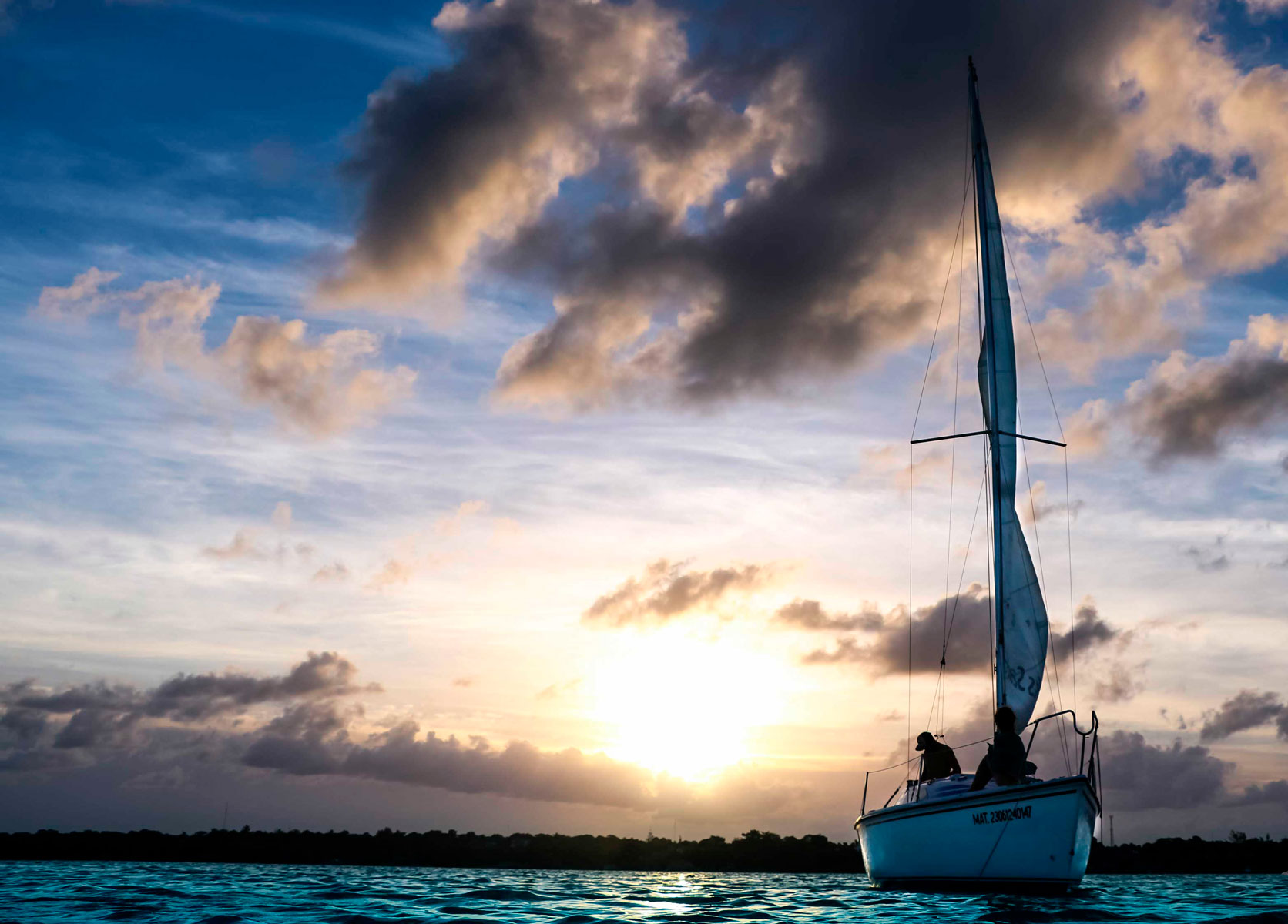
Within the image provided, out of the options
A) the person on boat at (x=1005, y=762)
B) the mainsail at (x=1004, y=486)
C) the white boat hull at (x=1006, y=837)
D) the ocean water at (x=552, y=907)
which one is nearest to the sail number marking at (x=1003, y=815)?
the white boat hull at (x=1006, y=837)

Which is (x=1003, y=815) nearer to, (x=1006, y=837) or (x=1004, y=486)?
(x=1006, y=837)

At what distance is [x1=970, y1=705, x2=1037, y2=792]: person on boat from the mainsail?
3765 millimetres

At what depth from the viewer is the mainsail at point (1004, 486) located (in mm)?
26812

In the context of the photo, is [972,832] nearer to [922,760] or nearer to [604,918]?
[922,760]

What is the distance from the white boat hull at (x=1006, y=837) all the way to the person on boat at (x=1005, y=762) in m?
0.37

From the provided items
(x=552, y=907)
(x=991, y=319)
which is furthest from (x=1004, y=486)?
(x=552, y=907)

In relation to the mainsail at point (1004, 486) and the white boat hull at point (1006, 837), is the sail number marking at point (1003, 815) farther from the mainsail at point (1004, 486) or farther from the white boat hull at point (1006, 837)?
the mainsail at point (1004, 486)

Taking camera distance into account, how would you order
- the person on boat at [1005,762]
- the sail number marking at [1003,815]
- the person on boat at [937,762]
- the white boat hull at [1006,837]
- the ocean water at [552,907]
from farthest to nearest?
the person on boat at [937,762]
the person on boat at [1005,762]
the sail number marking at [1003,815]
the white boat hull at [1006,837]
the ocean water at [552,907]

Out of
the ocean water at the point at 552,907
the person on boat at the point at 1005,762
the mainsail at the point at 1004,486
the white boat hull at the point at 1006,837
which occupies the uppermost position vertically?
the mainsail at the point at 1004,486

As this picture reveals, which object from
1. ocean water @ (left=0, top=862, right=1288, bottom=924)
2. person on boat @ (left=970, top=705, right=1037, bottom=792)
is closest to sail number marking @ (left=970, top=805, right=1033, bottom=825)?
person on boat @ (left=970, top=705, right=1037, bottom=792)

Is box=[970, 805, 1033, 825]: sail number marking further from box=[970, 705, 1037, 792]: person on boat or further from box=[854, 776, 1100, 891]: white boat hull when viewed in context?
box=[970, 705, 1037, 792]: person on boat

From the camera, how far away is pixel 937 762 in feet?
87.7

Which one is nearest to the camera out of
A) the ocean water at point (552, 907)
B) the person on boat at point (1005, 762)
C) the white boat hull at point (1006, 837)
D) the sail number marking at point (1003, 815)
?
the ocean water at point (552, 907)

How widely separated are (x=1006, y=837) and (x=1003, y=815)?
18.0 inches
